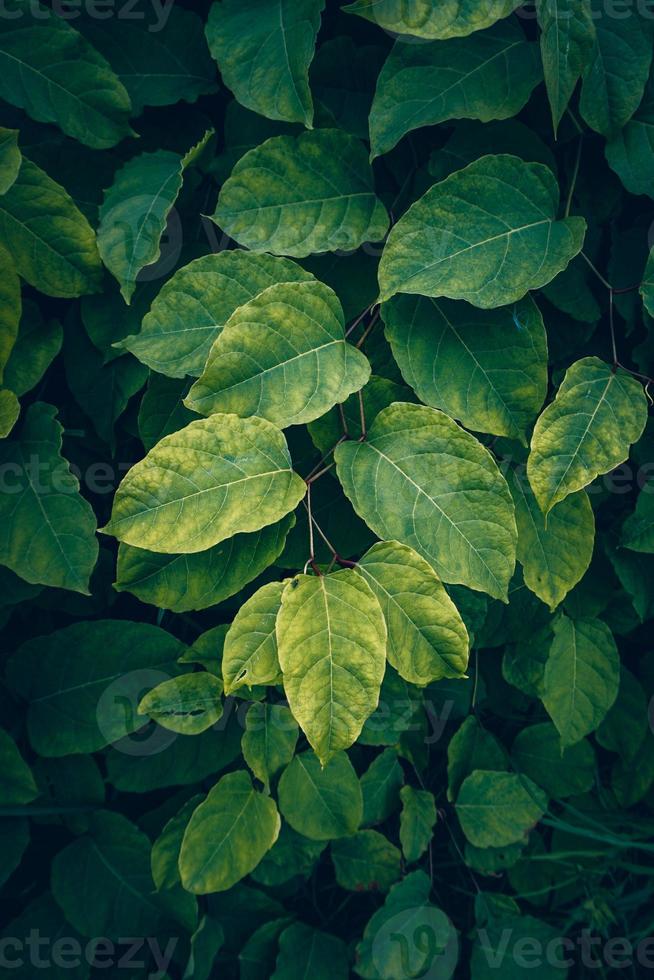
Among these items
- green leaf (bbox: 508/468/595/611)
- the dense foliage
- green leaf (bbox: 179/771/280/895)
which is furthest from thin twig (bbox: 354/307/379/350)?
green leaf (bbox: 179/771/280/895)

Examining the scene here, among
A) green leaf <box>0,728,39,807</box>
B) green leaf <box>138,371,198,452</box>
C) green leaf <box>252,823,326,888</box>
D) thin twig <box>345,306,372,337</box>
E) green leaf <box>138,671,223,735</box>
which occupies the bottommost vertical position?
green leaf <box>252,823,326,888</box>

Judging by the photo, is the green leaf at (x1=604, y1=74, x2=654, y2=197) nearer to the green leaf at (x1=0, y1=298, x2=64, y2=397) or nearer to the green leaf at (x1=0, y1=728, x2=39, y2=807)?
the green leaf at (x1=0, y1=298, x2=64, y2=397)

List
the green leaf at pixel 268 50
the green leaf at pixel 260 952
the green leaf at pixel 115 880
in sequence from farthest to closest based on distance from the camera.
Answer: the green leaf at pixel 260 952 < the green leaf at pixel 115 880 < the green leaf at pixel 268 50

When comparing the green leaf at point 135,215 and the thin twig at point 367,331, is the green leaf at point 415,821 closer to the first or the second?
the thin twig at point 367,331

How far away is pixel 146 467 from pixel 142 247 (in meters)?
0.35

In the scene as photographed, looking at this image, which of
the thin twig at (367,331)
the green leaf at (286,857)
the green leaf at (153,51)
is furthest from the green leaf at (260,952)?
the green leaf at (153,51)

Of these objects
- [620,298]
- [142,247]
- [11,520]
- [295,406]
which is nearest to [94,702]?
[11,520]

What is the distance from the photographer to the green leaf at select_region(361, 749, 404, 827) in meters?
1.55

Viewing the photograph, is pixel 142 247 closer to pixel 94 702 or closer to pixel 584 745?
pixel 94 702

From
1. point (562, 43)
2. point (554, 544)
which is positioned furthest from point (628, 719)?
point (562, 43)

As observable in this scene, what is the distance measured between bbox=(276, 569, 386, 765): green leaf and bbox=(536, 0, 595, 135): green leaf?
727 millimetres

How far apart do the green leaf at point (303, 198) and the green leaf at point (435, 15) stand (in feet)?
0.65

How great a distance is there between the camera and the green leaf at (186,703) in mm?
1248

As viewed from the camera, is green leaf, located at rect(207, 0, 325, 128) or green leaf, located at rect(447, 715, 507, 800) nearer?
green leaf, located at rect(207, 0, 325, 128)
